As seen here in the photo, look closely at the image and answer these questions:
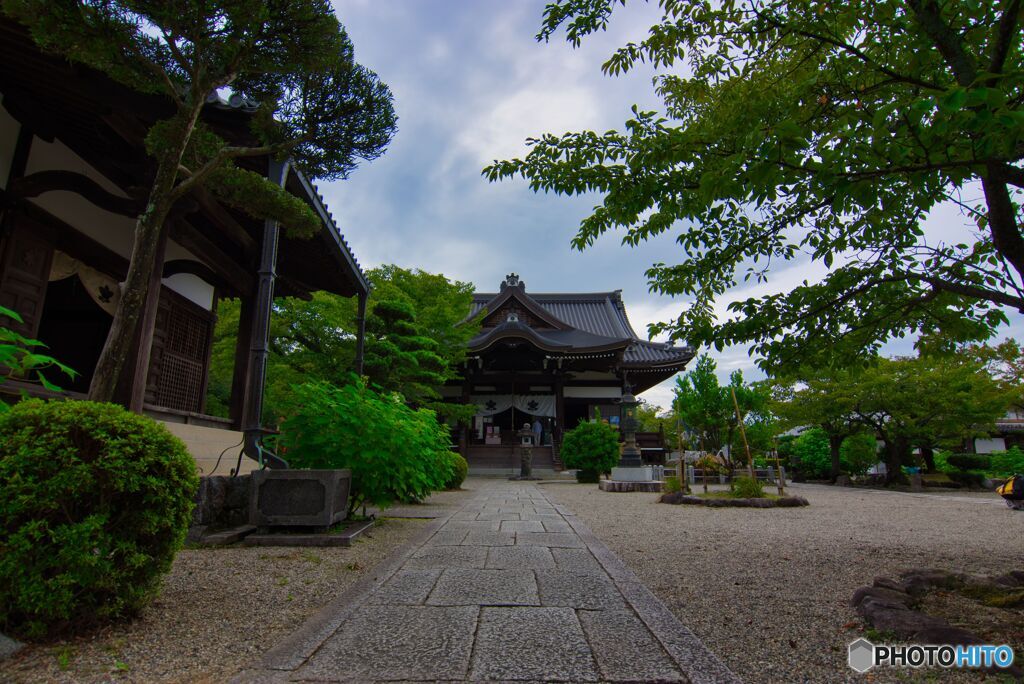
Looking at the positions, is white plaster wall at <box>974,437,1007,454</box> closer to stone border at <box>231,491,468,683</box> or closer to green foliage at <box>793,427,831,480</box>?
green foliage at <box>793,427,831,480</box>

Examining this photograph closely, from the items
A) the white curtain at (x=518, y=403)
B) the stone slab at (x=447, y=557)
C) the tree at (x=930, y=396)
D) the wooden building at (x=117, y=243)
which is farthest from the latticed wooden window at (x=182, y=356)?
the tree at (x=930, y=396)

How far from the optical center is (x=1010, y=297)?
2873 mm

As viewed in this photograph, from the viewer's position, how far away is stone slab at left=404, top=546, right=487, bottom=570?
152 inches

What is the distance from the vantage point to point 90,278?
6.89 metres

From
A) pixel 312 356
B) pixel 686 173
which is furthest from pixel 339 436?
pixel 312 356

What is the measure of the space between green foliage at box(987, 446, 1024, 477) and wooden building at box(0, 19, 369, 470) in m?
19.9

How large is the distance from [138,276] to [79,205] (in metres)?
4.34

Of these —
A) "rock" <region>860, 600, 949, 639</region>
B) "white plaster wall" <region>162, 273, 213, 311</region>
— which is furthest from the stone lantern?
"rock" <region>860, 600, 949, 639</region>

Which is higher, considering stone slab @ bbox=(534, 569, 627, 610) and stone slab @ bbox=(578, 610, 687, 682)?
stone slab @ bbox=(578, 610, 687, 682)

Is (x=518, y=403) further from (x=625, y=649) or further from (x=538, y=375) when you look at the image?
(x=625, y=649)

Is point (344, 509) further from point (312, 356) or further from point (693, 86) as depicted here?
point (312, 356)

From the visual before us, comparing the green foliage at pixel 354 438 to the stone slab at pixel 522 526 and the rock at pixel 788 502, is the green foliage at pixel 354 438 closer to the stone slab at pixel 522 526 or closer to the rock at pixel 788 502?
the stone slab at pixel 522 526

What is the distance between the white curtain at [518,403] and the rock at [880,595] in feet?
59.6

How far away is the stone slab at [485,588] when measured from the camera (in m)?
2.92
